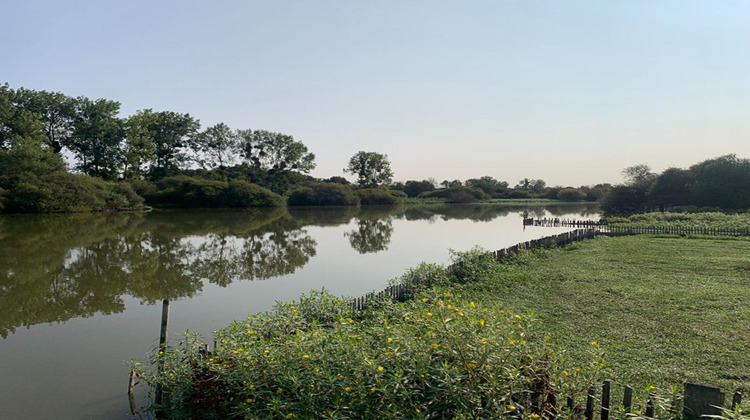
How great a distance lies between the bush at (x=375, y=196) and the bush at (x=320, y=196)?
564 centimetres

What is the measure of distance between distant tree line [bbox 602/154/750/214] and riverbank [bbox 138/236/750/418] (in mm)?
39645

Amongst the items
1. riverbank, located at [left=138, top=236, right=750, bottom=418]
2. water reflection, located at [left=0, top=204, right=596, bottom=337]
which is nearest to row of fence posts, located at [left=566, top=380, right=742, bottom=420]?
riverbank, located at [left=138, top=236, right=750, bottom=418]

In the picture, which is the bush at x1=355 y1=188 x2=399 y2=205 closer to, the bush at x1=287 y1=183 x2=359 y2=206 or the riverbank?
the bush at x1=287 y1=183 x2=359 y2=206

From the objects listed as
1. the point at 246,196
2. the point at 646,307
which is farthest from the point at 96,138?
the point at 646,307

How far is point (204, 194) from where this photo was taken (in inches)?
2196

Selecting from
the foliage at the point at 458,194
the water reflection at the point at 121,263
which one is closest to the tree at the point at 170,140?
the water reflection at the point at 121,263

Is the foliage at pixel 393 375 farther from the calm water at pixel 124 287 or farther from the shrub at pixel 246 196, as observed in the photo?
the shrub at pixel 246 196

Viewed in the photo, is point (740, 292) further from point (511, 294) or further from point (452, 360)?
point (452, 360)

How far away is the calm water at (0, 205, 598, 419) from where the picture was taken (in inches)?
240

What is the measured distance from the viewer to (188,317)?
30.3ft

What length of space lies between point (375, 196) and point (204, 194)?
31.8 meters

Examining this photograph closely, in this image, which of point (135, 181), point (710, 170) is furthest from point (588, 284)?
point (135, 181)

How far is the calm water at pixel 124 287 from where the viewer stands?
610cm

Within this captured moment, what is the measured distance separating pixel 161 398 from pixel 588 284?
32.0 ft
